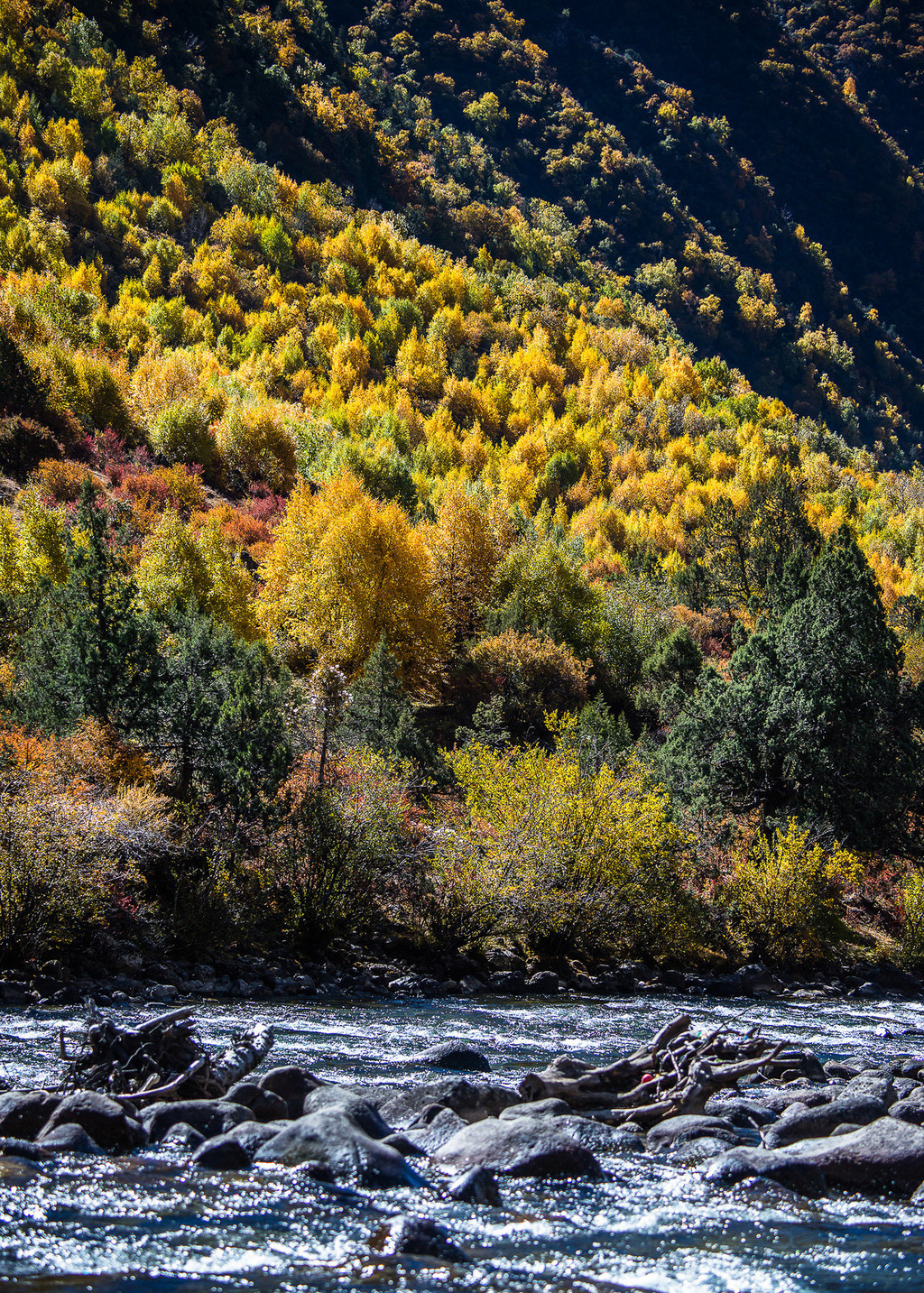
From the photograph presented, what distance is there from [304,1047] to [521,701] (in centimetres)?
4015

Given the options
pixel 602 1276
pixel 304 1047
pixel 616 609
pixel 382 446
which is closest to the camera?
pixel 602 1276

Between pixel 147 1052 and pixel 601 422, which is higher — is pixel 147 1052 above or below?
below

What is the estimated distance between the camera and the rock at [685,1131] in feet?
47.4

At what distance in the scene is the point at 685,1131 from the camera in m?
14.6

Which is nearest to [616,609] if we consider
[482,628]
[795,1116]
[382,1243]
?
[482,628]

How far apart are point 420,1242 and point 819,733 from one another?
126 ft

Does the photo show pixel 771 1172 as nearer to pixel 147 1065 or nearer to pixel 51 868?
pixel 147 1065

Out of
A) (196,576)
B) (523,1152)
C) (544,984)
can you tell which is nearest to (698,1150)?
(523,1152)

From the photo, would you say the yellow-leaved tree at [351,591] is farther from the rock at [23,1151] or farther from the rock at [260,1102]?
the rock at [23,1151]

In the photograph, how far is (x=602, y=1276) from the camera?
1001 cm

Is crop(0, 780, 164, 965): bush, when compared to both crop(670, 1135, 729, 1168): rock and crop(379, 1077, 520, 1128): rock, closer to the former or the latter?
crop(379, 1077, 520, 1128): rock

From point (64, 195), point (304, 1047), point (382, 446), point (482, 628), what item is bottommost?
point (304, 1047)

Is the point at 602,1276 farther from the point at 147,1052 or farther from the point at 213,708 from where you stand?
the point at 213,708

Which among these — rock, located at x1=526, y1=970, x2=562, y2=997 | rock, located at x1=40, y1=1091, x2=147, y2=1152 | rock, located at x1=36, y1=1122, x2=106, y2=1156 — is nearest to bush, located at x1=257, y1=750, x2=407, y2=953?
rock, located at x1=526, y1=970, x2=562, y2=997
